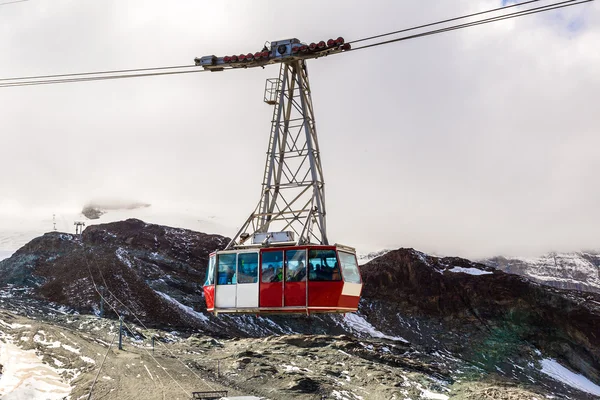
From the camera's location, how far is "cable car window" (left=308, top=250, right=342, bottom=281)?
108ft

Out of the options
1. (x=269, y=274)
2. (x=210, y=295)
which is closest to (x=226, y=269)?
(x=210, y=295)

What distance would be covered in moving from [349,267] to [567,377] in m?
154

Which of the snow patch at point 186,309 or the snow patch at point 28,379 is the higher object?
the snow patch at point 28,379

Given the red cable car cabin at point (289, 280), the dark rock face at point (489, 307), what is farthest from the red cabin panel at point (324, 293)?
the dark rock face at point (489, 307)

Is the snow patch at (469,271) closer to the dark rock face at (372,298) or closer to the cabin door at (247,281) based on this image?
the dark rock face at (372,298)

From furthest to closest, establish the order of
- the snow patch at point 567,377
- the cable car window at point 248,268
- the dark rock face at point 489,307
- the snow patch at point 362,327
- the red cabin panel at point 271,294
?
the dark rock face at point 489,307 → the snow patch at point 567,377 → the snow patch at point 362,327 → the cable car window at point 248,268 → the red cabin panel at point 271,294

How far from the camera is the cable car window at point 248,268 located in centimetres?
3412

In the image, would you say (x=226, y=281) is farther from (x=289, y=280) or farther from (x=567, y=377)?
(x=567, y=377)

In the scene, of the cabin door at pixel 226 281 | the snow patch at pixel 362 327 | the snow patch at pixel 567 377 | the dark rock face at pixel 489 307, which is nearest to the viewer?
the cabin door at pixel 226 281

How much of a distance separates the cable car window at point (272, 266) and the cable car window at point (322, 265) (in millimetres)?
1732

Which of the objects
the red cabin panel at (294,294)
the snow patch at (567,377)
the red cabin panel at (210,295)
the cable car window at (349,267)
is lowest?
the snow patch at (567,377)

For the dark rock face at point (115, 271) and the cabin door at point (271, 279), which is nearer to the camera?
the cabin door at point (271, 279)

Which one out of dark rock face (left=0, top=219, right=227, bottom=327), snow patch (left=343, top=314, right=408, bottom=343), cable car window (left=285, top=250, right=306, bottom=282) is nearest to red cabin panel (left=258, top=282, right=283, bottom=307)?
cable car window (left=285, top=250, right=306, bottom=282)

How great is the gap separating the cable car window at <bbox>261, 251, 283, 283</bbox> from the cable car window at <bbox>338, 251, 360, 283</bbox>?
3.38 meters
